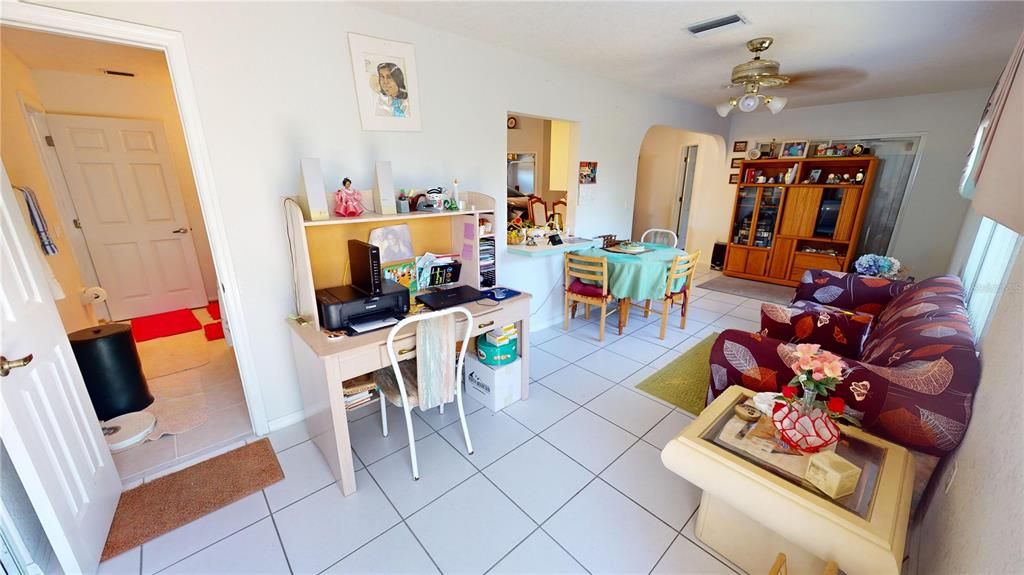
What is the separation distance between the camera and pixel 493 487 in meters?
1.84

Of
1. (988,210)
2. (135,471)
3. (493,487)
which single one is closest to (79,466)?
(135,471)

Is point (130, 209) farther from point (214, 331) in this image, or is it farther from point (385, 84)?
point (385, 84)

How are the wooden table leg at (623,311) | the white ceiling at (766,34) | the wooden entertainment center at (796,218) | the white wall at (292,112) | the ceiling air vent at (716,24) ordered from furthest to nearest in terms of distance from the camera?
the wooden entertainment center at (796,218), the wooden table leg at (623,311), the ceiling air vent at (716,24), the white ceiling at (766,34), the white wall at (292,112)

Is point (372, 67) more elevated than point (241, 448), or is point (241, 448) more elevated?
point (372, 67)

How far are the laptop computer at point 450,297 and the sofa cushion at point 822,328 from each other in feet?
6.51

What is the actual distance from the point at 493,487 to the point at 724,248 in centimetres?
535

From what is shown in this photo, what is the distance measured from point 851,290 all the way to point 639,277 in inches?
62.8

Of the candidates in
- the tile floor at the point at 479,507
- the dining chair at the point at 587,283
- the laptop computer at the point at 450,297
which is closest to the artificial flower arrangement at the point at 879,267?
the dining chair at the point at 587,283

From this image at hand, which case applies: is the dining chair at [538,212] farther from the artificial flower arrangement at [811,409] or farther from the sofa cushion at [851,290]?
the artificial flower arrangement at [811,409]

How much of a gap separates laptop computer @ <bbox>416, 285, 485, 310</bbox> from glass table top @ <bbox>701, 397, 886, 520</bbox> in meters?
1.37

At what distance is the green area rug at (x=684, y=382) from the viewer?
2.53 metres

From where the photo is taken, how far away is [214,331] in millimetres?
3592

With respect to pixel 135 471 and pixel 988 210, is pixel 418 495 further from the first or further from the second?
pixel 988 210

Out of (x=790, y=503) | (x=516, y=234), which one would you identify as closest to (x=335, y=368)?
(x=790, y=503)
